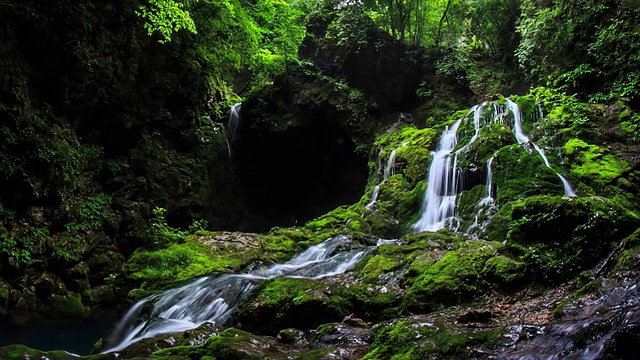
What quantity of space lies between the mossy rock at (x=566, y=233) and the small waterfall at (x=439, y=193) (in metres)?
4.72

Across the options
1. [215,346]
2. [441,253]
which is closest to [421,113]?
[441,253]

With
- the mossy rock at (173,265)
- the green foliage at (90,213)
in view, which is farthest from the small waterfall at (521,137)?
the green foliage at (90,213)

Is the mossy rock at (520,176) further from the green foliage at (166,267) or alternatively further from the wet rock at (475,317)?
the green foliage at (166,267)

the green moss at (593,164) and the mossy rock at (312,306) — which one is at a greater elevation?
the green moss at (593,164)

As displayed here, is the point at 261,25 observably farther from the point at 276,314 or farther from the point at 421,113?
the point at 276,314

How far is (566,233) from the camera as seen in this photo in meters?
4.67

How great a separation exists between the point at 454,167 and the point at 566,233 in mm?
6297

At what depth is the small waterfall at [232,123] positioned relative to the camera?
1709 centimetres

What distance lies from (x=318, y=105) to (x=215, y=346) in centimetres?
1370

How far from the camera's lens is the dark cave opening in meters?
17.3

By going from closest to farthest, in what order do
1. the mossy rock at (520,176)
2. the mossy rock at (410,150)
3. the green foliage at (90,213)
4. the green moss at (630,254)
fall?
the green moss at (630,254), the mossy rock at (520,176), the green foliage at (90,213), the mossy rock at (410,150)

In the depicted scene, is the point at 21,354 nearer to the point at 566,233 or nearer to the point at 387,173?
the point at 566,233

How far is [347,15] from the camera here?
60.2 feet

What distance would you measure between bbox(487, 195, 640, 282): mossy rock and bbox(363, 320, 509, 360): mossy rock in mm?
1581
